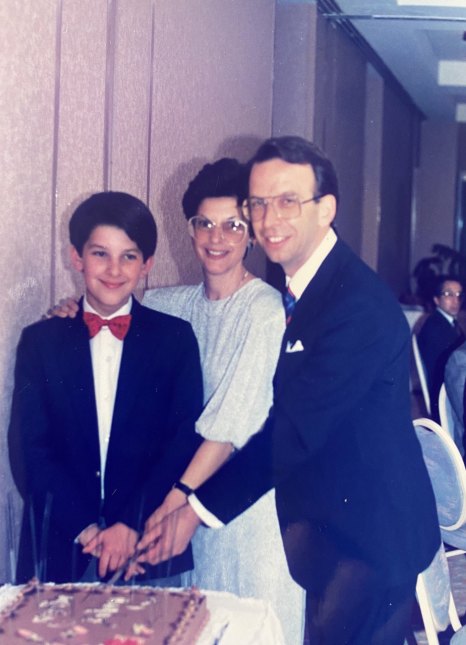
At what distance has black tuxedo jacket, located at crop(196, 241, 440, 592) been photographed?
1911 millimetres

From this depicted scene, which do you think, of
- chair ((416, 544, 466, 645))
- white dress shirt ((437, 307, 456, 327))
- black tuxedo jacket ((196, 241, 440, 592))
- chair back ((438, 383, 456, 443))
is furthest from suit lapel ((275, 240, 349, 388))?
white dress shirt ((437, 307, 456, 327))

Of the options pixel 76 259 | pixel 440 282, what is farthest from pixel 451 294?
pixel 76 259

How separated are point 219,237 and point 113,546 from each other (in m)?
0.82

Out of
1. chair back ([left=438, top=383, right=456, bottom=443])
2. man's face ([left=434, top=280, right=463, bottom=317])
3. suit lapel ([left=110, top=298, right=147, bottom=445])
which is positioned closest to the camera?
suit lapel ([left=110, top=298, right=147, bottom=445])

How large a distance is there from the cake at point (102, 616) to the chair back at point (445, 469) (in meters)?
1.30

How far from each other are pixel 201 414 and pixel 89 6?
53.8 inches

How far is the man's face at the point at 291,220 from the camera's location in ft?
6.62

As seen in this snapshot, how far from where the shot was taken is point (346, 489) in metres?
1.97

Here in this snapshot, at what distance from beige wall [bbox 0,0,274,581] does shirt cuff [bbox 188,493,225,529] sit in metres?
0.42

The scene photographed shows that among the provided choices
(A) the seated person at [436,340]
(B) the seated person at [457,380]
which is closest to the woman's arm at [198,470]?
(B) the seated person at [457,380]

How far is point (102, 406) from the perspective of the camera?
2.23m

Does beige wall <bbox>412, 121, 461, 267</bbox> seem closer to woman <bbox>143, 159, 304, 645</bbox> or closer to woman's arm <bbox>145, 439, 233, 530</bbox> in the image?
Answer: woman <bbox>143, 159, 304, 645</bbox>

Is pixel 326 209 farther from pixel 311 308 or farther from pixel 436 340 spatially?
pixel 436 340

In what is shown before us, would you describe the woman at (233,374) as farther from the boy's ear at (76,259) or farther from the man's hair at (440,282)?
the man's hair at (440,282)
